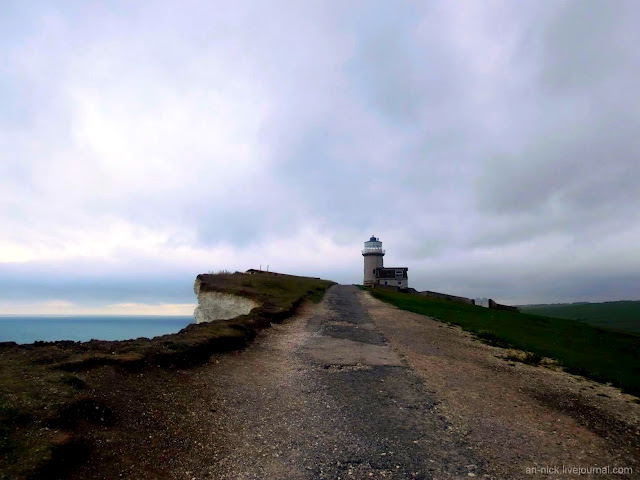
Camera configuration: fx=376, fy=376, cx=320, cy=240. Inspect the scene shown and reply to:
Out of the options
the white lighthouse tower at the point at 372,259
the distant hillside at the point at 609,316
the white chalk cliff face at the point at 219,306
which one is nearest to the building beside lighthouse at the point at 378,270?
the white lighthouse tower at the point at 372,259

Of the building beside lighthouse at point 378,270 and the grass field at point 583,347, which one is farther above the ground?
the building beside lighthouse at point 378,270

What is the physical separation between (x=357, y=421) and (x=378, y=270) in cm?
8721

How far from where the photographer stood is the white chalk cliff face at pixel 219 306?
104 feet

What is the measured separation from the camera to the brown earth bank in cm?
743

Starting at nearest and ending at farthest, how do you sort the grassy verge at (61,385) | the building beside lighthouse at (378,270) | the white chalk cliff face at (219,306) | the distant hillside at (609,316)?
1. the grassy verge at (61,385)
2. the white chalk cliff face at (219,306)
3. the distant hillside at (609,316)
4. the building beside lighthouse at (378,270)

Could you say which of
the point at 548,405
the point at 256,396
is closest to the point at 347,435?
the point at 256,396

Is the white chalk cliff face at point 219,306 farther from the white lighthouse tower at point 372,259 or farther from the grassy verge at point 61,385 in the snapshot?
the white lighthouse tower at point 372,259

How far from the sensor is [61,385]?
9.10 metres

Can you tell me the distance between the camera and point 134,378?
11.0 meters

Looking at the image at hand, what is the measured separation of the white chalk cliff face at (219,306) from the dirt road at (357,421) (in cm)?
1535

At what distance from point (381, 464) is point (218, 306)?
26884 millimetres

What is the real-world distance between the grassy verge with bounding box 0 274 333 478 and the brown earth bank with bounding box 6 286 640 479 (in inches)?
5.6

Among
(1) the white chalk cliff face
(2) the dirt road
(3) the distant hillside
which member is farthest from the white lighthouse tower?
(2) the dirt road

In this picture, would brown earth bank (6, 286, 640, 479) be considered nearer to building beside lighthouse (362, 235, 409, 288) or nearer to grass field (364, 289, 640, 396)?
grass field (364, 289, 640, 396)
